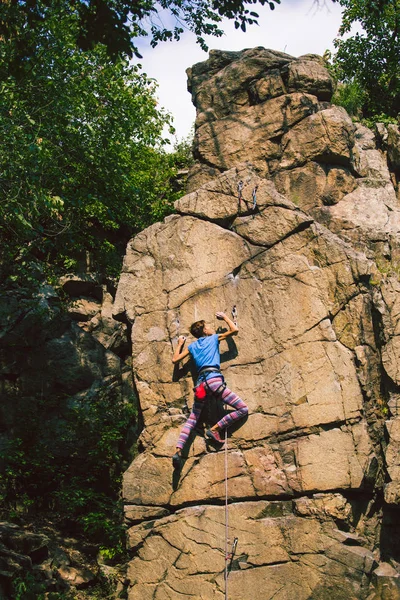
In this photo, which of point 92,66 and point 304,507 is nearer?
point 304,507

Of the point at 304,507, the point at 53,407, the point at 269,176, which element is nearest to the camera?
the point at 304,507

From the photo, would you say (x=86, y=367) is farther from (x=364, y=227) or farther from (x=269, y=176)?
(x=364, y=227)

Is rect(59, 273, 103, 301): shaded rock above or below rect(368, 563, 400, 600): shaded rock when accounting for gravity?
above

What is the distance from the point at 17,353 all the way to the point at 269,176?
6.93 m

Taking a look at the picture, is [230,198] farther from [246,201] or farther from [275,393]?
[275,393]

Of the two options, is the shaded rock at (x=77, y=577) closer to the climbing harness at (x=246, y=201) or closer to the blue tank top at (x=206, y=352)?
the blue tank top at (x=206, y=352)

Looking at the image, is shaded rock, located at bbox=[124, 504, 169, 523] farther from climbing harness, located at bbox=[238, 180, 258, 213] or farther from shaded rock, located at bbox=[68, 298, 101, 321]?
shaded rock, located at bbox=[68, 298, 101, 321]

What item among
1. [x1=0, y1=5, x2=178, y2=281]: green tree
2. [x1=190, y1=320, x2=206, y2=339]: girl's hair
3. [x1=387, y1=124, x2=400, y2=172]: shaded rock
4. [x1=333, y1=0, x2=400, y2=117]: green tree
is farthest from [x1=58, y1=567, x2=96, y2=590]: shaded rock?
[x1=333, y1=0, x2=400, y2=117]: green tree

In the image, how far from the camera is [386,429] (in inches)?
393

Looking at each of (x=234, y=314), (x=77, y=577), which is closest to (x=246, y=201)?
(x=234, y=314)

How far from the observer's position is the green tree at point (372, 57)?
19125 millimetres

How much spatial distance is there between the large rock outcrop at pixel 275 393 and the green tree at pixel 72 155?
2.45 m

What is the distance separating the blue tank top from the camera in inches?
394

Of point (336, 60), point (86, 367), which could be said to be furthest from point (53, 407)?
point (336, 60)
